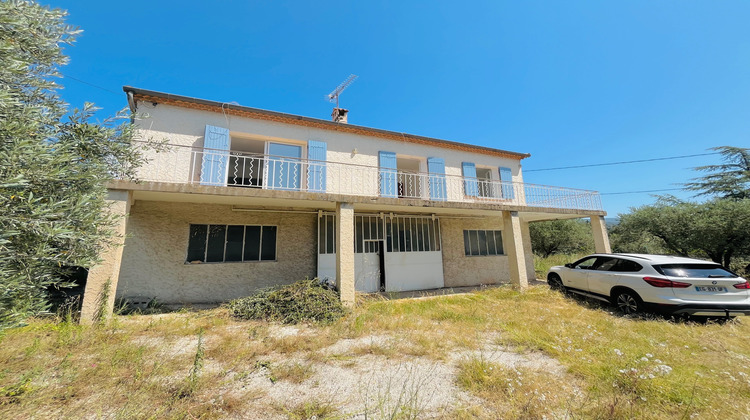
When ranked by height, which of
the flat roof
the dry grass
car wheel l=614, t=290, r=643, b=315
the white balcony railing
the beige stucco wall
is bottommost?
the dry grass

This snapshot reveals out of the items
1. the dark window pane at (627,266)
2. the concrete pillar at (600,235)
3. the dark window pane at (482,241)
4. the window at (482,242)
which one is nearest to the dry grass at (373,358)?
the dark window pane at (627,266)

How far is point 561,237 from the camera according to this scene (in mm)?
18781

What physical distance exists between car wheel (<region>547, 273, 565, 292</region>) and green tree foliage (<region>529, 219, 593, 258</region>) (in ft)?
41.4

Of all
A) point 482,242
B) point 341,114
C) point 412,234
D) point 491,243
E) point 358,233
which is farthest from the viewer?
point 491,243

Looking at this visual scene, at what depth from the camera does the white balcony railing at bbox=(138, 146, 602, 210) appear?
6629 mm

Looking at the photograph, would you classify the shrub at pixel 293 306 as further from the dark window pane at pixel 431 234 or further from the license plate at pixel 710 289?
the license plate at pixel 710 289

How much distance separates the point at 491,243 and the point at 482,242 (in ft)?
1.59

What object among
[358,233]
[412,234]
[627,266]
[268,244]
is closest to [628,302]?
[627,266]

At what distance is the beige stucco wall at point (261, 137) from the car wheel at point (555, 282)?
455 cm

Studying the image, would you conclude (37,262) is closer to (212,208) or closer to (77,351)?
(77,351)

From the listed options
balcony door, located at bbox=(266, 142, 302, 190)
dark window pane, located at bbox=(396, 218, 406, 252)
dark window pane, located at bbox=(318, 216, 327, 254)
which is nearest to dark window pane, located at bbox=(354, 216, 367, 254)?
dark window pane, located at bbox=(318, 216, 327, 254)

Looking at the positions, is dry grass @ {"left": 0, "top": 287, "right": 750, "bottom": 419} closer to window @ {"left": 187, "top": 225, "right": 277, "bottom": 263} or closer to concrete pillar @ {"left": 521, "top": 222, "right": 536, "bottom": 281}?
window @ {"left": 187, "top": 225, "right": 277, "bottom": 263}

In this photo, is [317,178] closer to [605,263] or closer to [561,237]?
[605,263]

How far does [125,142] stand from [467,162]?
1006 cm
